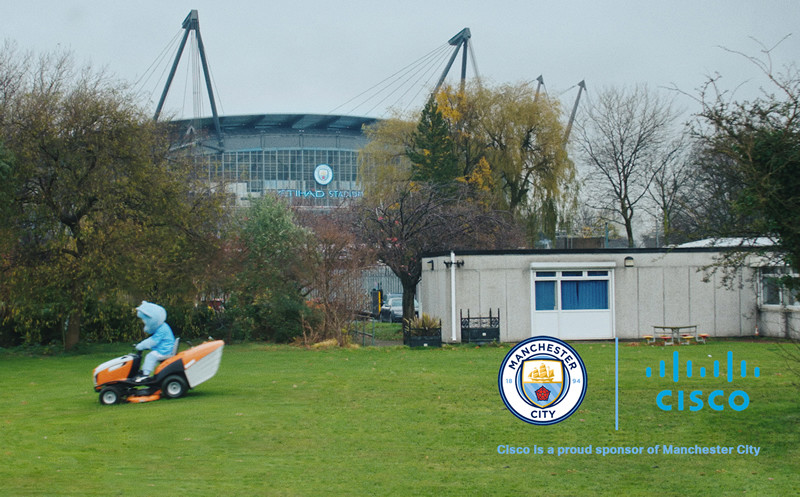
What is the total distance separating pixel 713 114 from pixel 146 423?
28.0ft

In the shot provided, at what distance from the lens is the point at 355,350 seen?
21.9 metres

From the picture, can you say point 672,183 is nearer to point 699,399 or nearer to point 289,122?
point 699,399

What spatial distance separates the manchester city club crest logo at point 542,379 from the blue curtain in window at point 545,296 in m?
15.9

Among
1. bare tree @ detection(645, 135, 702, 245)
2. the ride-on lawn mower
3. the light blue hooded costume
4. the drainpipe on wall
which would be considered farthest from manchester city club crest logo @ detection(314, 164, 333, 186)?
the ride-on lawn mower

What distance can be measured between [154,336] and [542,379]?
23.7 ft

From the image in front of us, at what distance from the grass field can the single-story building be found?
29.1 ft

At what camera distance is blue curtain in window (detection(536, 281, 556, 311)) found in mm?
24219

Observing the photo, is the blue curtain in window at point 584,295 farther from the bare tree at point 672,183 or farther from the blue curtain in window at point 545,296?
the bare tree at point 672,183

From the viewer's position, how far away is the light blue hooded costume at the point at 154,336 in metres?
12.8

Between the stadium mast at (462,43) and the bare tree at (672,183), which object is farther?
the stadium mast at (462,43)

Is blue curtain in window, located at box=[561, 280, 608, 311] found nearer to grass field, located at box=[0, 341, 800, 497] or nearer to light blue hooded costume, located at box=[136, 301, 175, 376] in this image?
grass field, located at box=[0, 341, 800, 497]

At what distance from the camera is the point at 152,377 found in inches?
502

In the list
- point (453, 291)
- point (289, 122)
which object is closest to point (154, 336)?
point (453, 291)

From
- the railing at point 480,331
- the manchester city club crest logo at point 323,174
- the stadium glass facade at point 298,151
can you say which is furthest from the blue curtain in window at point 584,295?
the manchester city club crest logo at point 323,174
